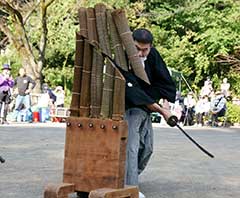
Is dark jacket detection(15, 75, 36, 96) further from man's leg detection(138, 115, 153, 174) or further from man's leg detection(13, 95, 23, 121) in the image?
man's leg detection(138, 115, 153, 174)

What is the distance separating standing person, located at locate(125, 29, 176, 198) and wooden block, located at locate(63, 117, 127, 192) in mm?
468

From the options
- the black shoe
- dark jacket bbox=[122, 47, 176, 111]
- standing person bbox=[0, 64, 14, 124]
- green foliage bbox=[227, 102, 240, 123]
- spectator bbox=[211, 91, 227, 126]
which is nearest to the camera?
→ the black shoe

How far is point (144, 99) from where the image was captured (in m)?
6.48

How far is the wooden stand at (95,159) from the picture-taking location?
20.0ft

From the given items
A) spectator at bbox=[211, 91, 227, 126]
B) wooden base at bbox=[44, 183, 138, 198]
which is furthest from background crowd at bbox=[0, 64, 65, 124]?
wooden base at bbox=[44, 183, 138, 198]

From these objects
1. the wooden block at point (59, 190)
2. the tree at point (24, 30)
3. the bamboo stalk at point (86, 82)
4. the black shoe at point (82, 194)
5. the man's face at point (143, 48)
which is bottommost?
the black shoe at point (82, 194)

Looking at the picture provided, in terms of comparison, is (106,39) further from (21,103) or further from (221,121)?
(221,121)

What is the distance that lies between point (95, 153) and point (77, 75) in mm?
739

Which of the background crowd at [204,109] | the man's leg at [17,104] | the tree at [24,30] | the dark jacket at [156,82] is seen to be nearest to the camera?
the dark jacket at [156,82]

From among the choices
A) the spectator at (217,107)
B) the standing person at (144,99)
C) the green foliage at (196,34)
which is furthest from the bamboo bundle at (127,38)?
the green foliage at (196,34)

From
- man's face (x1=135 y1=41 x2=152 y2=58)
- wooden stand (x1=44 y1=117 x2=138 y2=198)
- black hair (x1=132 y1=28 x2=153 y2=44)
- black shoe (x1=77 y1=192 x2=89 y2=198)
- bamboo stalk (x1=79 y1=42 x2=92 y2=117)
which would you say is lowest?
black shoe (x1=77 y1=192 x2=89 y2=198)

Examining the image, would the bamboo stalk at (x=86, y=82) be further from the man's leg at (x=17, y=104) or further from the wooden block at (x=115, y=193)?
the man's leg at (x=17, y=104)

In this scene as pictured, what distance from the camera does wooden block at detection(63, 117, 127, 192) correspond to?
611cm

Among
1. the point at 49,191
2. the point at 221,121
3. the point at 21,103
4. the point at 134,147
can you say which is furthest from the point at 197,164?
the point at 221,121
